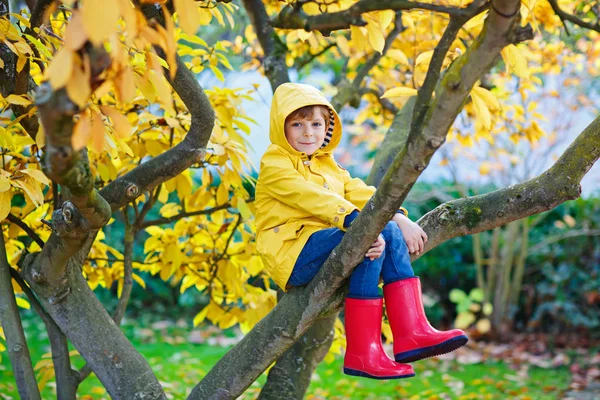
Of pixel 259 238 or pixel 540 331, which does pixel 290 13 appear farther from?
pixel 540 331

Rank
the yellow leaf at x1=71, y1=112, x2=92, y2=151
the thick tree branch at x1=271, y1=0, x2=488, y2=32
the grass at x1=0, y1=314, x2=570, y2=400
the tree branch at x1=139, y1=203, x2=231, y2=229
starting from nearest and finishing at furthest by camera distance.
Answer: the yellow leaf at x1=71, y1=112, x2=92, y2=151 < the thick tree branch at x1=271, y1=0, x2=488, y2=32 < the tree branch at x1=139, y1=203, x2=231, y2=229 < the grass at x1=0, y1=314, x2=570, y2=400

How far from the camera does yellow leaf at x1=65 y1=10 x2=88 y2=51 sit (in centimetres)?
101

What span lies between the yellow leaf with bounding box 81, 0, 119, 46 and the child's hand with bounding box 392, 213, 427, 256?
4.11ft

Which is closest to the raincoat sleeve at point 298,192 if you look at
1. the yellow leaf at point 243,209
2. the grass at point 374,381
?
the yellow leaf at point 243,209

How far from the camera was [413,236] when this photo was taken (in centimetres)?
201

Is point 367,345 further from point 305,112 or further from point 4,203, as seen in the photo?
point 4,203

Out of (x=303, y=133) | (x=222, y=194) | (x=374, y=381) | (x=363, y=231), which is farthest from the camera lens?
(x=374, y=381)

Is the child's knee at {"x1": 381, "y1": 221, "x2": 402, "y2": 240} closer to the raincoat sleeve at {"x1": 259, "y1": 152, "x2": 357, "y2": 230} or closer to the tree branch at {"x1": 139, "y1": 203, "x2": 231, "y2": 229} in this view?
the raincoat sleeve at {"x1": 259, "y1": 152, "x2": 357, "y2": 230}

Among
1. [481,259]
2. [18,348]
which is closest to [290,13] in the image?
[18,348]

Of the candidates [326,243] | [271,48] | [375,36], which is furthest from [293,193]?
[271,48]

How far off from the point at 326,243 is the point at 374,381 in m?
3.13

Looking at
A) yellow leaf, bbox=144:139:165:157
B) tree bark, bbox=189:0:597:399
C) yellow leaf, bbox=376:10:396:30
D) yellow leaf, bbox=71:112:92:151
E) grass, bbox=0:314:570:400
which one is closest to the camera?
yellow leaf, bbox=71:112:92:151

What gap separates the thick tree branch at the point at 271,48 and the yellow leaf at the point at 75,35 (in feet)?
6.67

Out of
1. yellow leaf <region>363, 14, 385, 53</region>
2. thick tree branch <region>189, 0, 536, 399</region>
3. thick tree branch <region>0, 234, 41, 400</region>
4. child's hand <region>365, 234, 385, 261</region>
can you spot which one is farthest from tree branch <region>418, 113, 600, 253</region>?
thick tree branch <region>0, 234, 41, 400</region>
